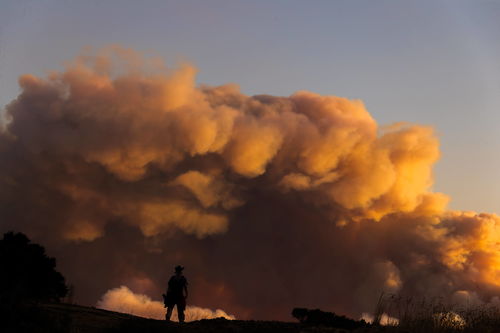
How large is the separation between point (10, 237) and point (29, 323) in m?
16.5

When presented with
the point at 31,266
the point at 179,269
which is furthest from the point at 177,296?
the point at 31,266

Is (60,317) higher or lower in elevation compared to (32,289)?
lower

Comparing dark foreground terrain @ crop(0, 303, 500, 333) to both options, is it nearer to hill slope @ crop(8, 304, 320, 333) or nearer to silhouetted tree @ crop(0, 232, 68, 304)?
hill slope @ crop(8, 304, 320, 333)

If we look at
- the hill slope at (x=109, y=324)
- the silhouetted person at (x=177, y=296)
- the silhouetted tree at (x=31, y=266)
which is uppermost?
A: the silhouetted tree at (x=31, y=266)

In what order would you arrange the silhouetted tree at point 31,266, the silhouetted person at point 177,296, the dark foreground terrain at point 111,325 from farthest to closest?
the silhouetted tree at point 31,266
the silhouetted person at point 177,296
the dark foreground terrain at point 111,325

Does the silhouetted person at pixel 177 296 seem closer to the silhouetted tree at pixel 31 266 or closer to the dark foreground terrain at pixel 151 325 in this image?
the dark foreground terrain at pixel 151 325

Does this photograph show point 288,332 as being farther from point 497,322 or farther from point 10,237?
point 10,237

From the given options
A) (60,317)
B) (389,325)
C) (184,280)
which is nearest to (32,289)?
(184,280)

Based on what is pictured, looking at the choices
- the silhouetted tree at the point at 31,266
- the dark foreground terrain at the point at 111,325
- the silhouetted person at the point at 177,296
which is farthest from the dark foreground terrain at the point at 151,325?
the silhouetted tree at the point at 31,266

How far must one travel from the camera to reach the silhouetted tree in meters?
30.6

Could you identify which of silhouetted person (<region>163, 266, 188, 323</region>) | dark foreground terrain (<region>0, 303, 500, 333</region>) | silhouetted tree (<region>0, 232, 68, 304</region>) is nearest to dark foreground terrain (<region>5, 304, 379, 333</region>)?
dark foreground terrain (<region>0, 303, 500, 333</region>)

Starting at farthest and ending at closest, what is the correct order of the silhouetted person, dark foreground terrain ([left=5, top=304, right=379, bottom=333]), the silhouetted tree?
1. the silhouetted tree
2. the silhouetted person
3. dark foreground terrain ([left=5, top=304, right=379, bottom=333])

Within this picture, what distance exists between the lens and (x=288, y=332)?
20.0 meters

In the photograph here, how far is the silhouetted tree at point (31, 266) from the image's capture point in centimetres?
3061
